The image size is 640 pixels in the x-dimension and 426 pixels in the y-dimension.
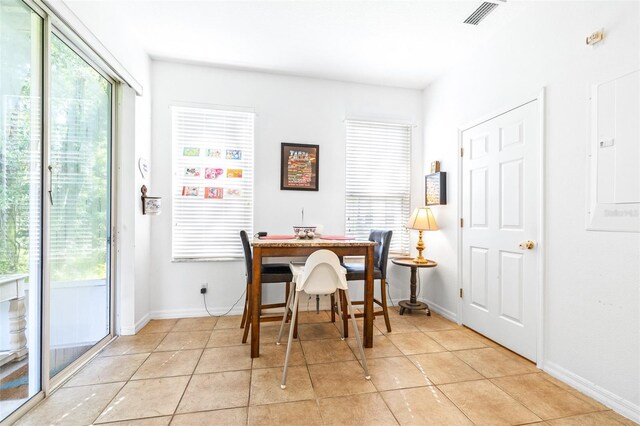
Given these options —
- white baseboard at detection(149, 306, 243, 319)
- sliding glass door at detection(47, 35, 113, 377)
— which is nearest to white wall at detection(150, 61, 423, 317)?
white baseboard at detection(149, 306, 243, 319)

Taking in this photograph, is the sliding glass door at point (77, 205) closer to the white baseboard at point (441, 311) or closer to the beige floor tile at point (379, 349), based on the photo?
the beige floor tile at point (379, 349)

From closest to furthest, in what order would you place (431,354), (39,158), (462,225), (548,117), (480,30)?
1. (39,158)
2. (548,117)
3. (431,354)
4. (480,30)
5. (462,225)

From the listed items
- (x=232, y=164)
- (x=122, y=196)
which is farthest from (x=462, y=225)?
(x=122, y=196)

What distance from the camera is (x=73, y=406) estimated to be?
1.72 m

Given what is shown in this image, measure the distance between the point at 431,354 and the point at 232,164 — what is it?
9.26 ft

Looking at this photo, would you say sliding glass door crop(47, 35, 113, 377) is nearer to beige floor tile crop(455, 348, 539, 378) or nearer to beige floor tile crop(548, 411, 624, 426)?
beige floor tile crop(455, 348, 539, 378)

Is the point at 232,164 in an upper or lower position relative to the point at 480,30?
lower

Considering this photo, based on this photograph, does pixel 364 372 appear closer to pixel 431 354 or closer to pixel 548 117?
pixel 431 354

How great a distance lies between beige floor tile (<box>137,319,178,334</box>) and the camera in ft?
9.34

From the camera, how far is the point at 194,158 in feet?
10.7

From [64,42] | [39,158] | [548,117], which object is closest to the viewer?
[39,158]

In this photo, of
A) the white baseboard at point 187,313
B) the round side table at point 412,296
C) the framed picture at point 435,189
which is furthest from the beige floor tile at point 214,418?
the framed picture at point 435,189

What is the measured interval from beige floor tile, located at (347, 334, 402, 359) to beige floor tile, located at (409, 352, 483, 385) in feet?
0.58

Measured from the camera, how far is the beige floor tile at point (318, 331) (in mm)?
2717
